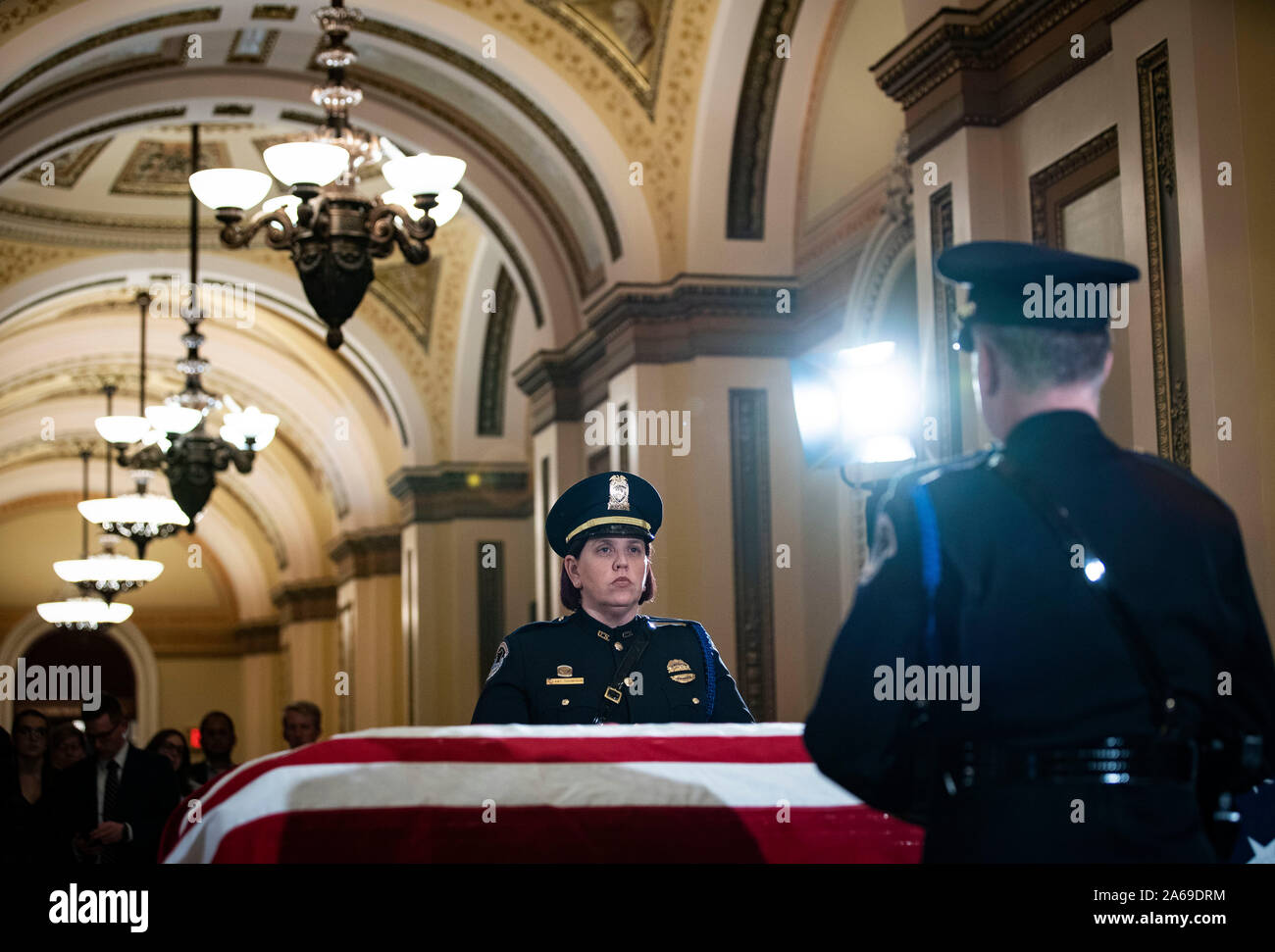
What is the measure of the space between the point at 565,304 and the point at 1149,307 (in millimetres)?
6811

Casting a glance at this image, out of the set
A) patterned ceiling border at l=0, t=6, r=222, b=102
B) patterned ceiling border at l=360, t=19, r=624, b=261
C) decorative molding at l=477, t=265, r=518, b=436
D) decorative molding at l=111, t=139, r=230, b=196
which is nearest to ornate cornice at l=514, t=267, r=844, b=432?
patterned ceiling border at l=360, t=19, r=624, b=261

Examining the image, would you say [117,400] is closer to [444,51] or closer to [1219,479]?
[444,51]

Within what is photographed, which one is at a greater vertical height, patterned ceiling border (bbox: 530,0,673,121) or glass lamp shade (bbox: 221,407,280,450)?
patterned ceiling border (bbox: 530,0,673,121)

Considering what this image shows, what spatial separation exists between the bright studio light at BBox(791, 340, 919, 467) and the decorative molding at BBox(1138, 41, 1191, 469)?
881 millimetres

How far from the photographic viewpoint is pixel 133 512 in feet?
47.3

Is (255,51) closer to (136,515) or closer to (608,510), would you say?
Result: (136,515)

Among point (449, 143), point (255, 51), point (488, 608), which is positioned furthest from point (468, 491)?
point (255, 51)

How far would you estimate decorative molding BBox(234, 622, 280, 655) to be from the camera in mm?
27666

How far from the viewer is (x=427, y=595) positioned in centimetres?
1557

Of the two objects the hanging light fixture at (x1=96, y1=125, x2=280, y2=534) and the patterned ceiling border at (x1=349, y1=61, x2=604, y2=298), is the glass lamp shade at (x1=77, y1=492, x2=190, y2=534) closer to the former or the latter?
the hanging light fixture at (x1=96, y1=125, x2=280, y2=534)

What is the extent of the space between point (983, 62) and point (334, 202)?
2692mm

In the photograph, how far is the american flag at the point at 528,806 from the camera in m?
A: 2.18

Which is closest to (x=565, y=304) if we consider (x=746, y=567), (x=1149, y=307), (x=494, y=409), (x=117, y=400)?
(x=746, y=567)
